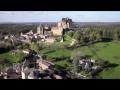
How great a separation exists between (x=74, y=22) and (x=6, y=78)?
46.7 inches

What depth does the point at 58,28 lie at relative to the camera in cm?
363

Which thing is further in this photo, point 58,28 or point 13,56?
point 58,28

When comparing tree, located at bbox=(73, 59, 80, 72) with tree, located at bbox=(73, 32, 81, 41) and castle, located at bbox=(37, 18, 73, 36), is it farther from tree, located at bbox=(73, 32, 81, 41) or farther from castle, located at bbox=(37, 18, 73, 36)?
castle, located at bbox=(37, 18, 73, 36)

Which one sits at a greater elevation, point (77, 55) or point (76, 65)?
point (77, 55)

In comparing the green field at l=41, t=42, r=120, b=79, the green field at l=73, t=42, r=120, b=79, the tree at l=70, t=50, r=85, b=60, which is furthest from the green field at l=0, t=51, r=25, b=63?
the green field at l=73, t=42, r=120, b=79

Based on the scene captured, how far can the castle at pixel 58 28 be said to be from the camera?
3.57 meters

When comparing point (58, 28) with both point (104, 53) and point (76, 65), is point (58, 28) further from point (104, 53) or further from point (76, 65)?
point (104, 53)

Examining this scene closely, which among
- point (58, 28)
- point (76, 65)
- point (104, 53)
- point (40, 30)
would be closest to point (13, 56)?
point (40, 30)

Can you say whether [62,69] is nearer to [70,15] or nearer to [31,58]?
[31,58]

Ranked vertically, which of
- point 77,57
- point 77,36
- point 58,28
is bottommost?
point 77,57

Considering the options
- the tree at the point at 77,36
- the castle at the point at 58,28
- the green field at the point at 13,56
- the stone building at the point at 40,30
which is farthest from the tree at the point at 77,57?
the green field at the point at 13,56

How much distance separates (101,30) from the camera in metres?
3.66
